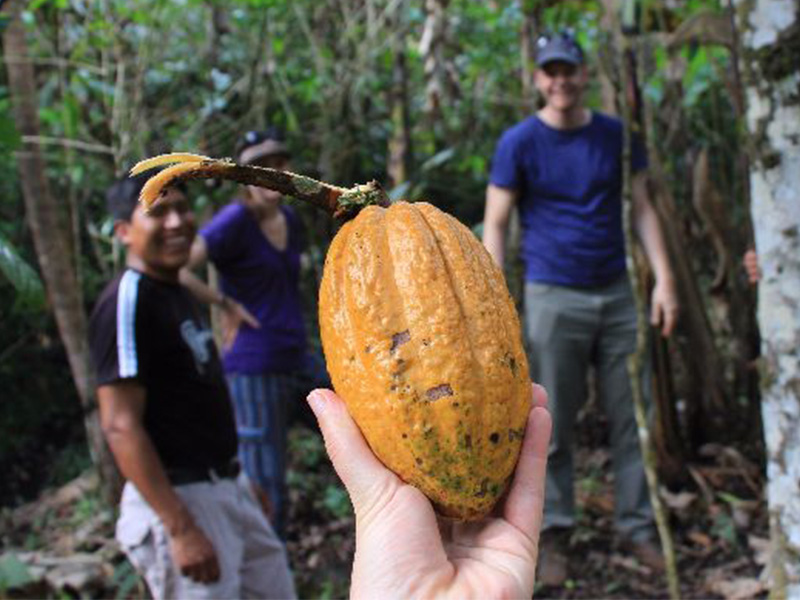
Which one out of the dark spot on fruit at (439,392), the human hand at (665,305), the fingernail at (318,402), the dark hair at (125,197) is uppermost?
the dark hair at (125,197)

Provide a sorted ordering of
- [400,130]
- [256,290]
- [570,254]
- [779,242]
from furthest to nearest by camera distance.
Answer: [400,130], [256,290], [570,254], [779,242]

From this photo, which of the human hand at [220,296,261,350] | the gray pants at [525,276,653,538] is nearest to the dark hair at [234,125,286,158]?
the human hand at [220,296,261,350]

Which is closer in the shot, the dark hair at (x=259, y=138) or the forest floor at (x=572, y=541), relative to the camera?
the forest floor at (x=572, y=541)

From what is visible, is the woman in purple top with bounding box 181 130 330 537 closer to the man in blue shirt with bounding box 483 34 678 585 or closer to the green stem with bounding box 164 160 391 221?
the man in blue shirt with bounding box 483 34 678 585

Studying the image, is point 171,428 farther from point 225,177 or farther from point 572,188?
point 572,188

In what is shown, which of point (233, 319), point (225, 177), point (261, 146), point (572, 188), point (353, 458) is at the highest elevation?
point (261, 146)

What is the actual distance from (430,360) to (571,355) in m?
2.58

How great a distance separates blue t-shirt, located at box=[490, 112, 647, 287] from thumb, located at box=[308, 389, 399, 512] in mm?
2394

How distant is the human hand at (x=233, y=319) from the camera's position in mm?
3475

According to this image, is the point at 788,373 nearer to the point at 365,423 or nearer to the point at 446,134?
the point at 365,423

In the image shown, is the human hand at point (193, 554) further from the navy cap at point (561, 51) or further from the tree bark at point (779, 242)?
the navy cap at point (561, 51)

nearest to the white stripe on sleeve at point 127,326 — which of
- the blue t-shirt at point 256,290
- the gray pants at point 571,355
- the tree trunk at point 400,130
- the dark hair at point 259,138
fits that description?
the blue t-shirt at point 256,290

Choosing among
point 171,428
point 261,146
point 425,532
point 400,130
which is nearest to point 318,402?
point 425,532

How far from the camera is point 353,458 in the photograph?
1.09 m
